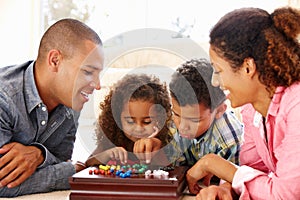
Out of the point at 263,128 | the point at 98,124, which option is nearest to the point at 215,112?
the point at 263,128

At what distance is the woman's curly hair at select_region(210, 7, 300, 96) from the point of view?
0.90m

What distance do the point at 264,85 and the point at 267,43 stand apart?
0.09 metres

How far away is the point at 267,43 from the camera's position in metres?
0.90

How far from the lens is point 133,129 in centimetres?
110

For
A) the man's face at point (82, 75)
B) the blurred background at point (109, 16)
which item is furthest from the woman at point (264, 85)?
the blurred background at point (109, 16)

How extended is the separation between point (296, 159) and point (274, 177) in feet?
0.20

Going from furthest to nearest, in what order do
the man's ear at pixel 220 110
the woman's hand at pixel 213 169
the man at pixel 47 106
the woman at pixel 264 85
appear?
the man's ear at pixel 220 110 < the man at pixel 47 106 < the woman's hand at pixel 213 169 < the woman at pixel 264 85

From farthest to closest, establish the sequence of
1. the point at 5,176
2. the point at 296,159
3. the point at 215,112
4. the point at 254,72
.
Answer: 1. the point at 215,112
2. the point at 5,176
3. the point at 254,72
4. the point at 296,159

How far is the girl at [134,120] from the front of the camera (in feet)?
3.57

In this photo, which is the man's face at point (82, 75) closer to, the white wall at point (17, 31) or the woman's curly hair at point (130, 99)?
the woman's curly hair at point (130, 99)

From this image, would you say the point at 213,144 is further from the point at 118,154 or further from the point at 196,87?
the point at 118,154

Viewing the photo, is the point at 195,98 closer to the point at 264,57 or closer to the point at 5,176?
the point at 264,57

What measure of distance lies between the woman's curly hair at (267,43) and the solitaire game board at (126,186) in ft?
0.93

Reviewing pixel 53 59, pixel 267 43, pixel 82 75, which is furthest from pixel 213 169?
pixel 53 59
